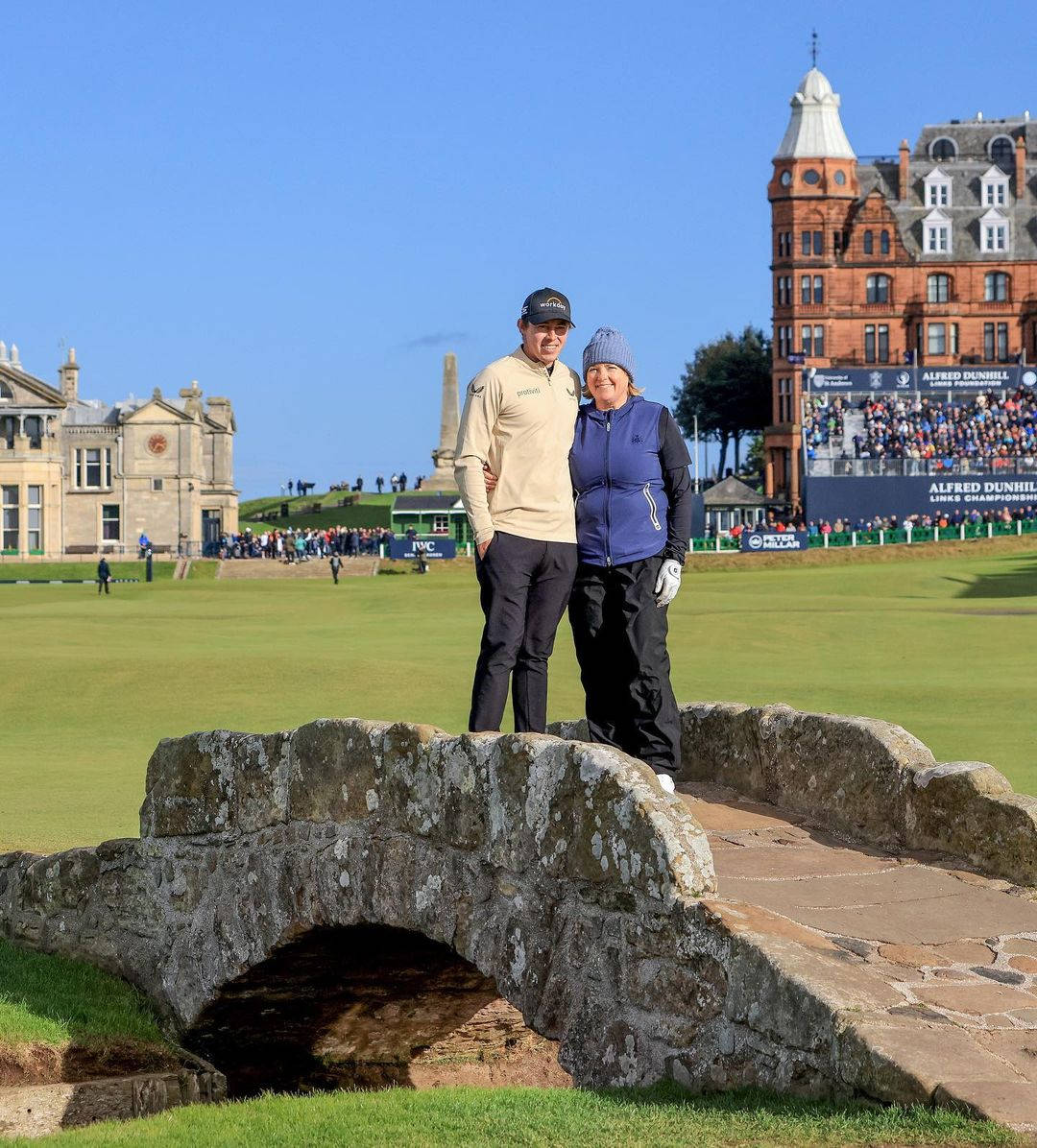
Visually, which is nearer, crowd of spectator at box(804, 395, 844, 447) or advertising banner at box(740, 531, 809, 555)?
advertising banner at box(740, 531, 809, 555)

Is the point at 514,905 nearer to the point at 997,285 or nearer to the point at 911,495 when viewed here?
the point at 911,495

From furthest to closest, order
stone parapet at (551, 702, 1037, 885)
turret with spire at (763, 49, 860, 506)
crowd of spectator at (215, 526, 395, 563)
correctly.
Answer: turret with spire at (763, 49, 860, 506) → crowd of spectator at (215, 526, 395, 563) → stone parapet at (551, 702, 1037, 885)

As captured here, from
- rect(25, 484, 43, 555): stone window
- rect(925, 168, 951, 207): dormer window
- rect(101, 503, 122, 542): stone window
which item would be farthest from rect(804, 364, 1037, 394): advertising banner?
rect(25, 484, 43, 555): stone window

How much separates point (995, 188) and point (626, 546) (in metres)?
95.3

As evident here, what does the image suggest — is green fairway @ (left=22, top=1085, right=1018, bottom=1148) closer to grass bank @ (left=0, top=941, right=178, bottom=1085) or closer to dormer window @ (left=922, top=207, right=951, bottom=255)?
grass bank @ (left=0, top=941, right=178, bottom=1085)

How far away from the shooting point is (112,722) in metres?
22.3

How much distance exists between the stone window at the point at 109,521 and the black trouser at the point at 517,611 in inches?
3245

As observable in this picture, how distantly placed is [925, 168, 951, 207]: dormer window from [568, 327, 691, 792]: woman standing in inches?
3692

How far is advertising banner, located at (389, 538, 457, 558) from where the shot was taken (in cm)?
7281

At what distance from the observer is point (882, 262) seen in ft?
316

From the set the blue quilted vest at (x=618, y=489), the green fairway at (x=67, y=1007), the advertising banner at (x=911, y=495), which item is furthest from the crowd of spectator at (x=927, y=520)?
the blue quilted vest at (x=618, y=489)

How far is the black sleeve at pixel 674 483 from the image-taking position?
940 centimetres

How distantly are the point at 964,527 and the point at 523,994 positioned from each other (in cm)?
6658

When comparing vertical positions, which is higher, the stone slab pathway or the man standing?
the man standing
